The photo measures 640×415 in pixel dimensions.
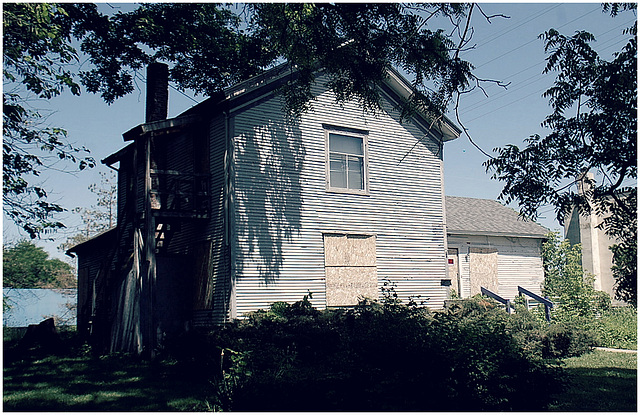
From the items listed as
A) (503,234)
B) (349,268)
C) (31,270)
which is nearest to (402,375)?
(349,268)

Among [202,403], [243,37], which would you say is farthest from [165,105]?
[202,403]

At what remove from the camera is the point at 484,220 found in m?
28.3

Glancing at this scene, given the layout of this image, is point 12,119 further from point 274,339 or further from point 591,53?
point 591,53

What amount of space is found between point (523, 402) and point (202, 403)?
16.6ft

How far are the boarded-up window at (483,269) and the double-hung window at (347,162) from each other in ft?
29.1

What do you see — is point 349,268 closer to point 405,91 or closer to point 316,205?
point 316,205

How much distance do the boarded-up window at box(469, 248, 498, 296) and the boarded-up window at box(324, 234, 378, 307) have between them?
8235mm

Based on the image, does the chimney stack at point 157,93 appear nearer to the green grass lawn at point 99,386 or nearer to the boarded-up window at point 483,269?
the green grass lawn at point 99,386

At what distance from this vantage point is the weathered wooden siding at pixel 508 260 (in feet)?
84.3

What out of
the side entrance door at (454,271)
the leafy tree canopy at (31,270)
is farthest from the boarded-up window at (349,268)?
the leafy tree canopy at (31,270)

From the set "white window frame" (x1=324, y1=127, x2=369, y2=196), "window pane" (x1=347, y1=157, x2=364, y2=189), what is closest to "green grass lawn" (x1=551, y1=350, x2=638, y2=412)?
"white window frame" (x1=324, y1=127, x2=369, y2=196)

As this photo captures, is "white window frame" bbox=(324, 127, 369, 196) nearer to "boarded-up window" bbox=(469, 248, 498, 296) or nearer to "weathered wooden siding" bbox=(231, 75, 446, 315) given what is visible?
"weathered wooden siding" bbox=(231, 75, 446, 315)

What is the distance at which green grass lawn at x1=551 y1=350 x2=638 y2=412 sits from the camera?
986cm

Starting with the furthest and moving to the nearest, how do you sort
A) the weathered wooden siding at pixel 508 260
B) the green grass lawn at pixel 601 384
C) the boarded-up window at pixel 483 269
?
the boarded-up window at pixel 483 269 → the weathered wooden siding at pixel 508 260 → the green grass lawn at pixel 601 384
